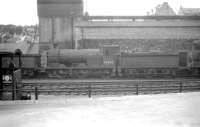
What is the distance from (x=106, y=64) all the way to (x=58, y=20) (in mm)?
18101

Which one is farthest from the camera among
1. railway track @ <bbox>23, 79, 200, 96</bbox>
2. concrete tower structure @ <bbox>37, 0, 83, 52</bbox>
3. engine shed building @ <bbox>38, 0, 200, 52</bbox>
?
concrete tower structure @ <bbox>37, 0, 83, 52</bbox>

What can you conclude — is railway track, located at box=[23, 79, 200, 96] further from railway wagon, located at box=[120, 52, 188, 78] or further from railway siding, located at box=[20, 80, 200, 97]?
railway wagon, located at box=[120, 52, 188, 78]

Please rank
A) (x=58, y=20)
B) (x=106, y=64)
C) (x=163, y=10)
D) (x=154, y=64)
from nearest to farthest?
(x=106, y=64), (x=154, y=64), (x=58, y=20), (x=163, y=10)

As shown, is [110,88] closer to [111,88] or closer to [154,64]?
[111,88]

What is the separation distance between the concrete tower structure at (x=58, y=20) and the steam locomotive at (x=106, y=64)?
13299 millimetres

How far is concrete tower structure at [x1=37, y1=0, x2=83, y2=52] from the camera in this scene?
41.7 meters

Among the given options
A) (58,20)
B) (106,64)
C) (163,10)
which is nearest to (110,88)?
(106,64)

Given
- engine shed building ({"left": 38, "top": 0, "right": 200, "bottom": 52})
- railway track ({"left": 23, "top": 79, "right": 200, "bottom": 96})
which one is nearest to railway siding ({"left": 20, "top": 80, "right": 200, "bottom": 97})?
railway track ({"left": 23, "top": 79, "right": 200, "bottom": 96})

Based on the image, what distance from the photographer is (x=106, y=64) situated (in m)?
26.9

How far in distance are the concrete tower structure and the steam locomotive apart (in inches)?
524

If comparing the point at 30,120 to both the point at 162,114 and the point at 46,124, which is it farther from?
the point at 162,114

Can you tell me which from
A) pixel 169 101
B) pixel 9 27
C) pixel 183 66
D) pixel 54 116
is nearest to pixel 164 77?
pixel 183 66

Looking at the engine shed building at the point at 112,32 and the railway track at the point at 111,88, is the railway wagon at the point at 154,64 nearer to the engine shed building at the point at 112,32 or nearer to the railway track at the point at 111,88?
the railway track at the point at 111,88

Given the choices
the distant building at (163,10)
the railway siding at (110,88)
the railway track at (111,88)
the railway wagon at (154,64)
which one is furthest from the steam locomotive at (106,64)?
the distant building at (163,10)
